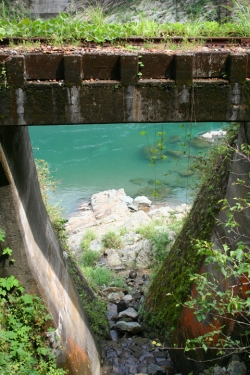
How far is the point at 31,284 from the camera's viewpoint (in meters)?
4.80

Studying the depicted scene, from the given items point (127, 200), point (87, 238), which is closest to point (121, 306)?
point (87, 238)

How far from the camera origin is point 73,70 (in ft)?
12.6

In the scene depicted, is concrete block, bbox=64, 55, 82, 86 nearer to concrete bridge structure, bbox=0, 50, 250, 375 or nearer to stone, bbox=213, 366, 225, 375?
concrete bridge structure, bbox=0, 50, 250, 375

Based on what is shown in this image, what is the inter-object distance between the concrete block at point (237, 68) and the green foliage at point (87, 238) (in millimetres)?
9105

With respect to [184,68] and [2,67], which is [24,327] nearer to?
[2,67]

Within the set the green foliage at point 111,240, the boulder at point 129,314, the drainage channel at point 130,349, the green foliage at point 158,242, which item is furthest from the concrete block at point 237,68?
the green foliage at point 111,240

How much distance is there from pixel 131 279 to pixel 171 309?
3786mm

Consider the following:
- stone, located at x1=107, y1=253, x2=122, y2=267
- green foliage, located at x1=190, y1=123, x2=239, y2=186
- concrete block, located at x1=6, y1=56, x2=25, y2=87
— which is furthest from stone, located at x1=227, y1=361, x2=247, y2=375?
stone, located at x1=107, y1=253, x2=122, y2=267

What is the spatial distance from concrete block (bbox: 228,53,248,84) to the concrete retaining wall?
2.50m

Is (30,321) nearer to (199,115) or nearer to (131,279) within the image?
(199,115)

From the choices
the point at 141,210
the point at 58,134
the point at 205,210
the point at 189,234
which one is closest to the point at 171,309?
the point at 189,234

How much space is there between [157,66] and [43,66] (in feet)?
3.71

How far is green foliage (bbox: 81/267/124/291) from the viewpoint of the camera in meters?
10.1

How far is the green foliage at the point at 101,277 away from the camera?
396 inches
